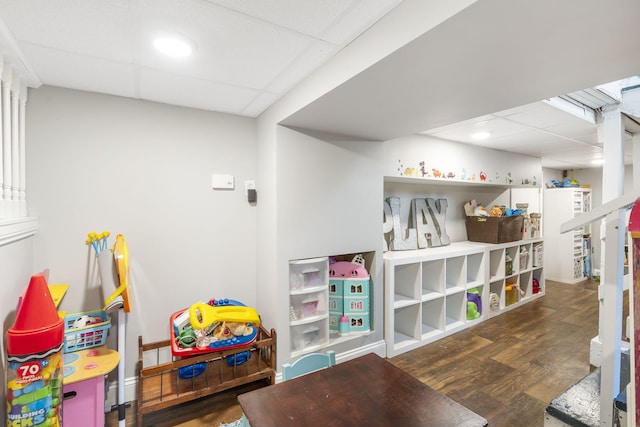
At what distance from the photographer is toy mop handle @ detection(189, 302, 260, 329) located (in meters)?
1.99

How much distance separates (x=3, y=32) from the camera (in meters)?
1.33

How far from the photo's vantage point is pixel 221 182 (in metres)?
2.47

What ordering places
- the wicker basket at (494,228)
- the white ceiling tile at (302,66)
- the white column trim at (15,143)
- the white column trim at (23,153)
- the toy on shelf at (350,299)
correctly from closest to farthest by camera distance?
the white ceiling tile at (302,66) < the white column trim at (15,143) < the white column trim at (23,153) < the toy on shelf at (350,299) < the wicker basket at (494,228)

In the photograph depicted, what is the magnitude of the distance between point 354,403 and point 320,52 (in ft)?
5.55

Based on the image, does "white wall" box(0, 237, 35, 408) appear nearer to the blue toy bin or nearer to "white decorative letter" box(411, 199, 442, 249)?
the blue toy bin

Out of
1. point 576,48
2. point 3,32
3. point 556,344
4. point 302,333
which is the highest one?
point 3,32

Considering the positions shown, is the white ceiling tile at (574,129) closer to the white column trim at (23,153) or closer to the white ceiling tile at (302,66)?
the white ceiling tile at (302,66)

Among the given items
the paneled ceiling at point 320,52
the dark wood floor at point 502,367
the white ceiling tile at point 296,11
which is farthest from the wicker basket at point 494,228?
the white ceiling tile at point 296,11

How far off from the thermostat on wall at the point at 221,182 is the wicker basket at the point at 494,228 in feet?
10.9

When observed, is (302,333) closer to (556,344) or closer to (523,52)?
(523,52)

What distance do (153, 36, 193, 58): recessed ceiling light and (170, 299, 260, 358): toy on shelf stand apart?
1567 millimetres

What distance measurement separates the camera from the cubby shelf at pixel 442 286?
120 inches

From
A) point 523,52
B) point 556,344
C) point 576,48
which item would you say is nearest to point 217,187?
point 523,52

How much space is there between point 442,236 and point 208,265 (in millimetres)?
2815
